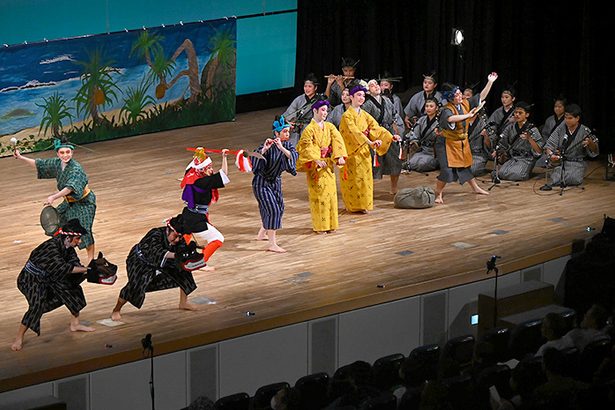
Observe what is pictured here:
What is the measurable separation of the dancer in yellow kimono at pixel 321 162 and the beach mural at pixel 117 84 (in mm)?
3762

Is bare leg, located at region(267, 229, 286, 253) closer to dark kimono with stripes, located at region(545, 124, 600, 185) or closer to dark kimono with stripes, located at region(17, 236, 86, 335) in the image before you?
dark kimono with stripes, located at region(17, 236, 86, 335)

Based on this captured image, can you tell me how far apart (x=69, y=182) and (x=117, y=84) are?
494 cm

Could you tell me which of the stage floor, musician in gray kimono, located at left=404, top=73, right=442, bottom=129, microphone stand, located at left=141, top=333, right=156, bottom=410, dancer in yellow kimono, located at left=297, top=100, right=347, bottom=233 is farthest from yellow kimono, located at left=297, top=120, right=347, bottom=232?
microphone stand, located at left=141, top=333, right=156, bottom=410

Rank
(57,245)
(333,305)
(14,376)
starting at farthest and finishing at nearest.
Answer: (333,305), (57,245), (14,376)

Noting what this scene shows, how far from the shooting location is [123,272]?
10.4 metres

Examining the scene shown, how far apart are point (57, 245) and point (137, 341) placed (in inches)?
32.1

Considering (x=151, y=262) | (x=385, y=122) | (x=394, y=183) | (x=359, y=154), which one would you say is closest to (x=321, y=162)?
(x=359, y=154)

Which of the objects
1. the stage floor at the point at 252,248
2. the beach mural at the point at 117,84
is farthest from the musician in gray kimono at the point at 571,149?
the beach mural at the point at 117,84

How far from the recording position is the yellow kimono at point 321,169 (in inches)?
444

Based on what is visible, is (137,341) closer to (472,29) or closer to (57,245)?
(57,245)

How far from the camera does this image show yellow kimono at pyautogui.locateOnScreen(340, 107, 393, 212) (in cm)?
1202

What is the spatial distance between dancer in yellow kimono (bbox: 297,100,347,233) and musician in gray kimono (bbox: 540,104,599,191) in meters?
2.52

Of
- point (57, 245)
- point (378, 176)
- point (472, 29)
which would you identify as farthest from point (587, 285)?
point (472, 29)

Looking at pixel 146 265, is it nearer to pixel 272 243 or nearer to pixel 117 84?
pixel 272 243
